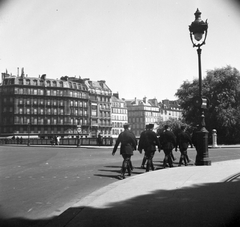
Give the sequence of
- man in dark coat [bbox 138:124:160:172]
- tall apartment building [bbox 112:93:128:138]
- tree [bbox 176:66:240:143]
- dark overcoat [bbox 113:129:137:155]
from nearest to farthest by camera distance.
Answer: dark overcoat [bbox 113:129:137:155], man in dark coat [bbox 138:124:160:172], tree [bbox 176:66:240:143], tall apartment building [bbox 112:93:128:138]

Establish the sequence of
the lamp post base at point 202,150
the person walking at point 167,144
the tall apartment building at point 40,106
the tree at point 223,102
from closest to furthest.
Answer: the lamp post base at point 202,150 < the person walking at point 167,144 < the tree at point 223,102 < the tall apartment building at point 40,106

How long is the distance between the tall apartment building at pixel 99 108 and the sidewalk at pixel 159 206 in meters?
116

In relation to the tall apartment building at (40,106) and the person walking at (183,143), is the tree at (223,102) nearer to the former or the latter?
the person walking at (183,143)

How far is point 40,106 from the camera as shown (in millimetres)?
112000

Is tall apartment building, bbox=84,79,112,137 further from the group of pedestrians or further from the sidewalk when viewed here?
the sidewalk

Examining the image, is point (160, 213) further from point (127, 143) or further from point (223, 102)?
point (223, 102)

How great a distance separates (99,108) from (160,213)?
404 feet

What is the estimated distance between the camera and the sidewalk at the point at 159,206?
483 centimetres

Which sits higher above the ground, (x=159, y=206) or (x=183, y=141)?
(x=183, y=141)

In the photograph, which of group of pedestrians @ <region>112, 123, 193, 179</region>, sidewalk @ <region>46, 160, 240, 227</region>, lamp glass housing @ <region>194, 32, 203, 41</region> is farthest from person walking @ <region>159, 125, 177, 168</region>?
sidewalk @ <region>46, 160, 240, 227</region>

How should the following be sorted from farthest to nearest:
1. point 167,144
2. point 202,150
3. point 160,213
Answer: point 167,144
point 202,150
point 160,213

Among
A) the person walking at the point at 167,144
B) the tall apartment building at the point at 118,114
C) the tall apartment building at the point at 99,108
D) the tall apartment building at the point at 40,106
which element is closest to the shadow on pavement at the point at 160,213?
the person walking at the point at 167,144

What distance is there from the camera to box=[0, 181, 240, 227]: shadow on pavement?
188 inches

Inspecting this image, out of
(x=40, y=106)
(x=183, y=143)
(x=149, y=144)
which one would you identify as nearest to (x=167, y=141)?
(x=183, y=143)
